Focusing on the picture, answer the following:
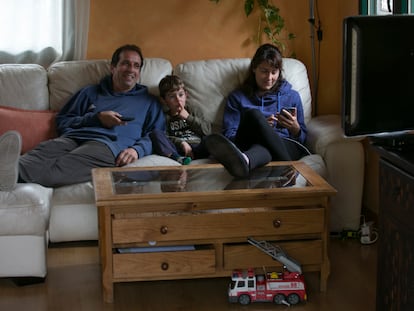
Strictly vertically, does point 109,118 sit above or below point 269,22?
below

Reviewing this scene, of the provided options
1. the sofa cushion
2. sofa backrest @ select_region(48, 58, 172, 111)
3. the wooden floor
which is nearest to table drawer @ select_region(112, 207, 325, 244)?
the wooden floor

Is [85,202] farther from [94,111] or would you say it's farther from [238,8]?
[238,8]

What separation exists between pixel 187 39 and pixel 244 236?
184 cm

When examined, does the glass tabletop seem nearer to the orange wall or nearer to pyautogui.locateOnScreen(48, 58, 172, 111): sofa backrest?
pyautogui.locateOnScreen(48, 58, 172, 111): sofa backrest

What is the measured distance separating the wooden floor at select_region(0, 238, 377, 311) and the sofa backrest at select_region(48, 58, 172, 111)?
101 cm

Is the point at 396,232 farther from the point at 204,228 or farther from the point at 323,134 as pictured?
the point at 323,134

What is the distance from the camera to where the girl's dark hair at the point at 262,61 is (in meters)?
3.90

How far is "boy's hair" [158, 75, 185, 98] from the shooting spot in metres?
3.92

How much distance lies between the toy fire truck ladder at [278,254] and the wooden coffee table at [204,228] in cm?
4

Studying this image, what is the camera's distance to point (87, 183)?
11.6 ft

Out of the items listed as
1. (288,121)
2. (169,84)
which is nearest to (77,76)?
(169,84)

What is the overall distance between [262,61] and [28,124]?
A: 4.15 ft

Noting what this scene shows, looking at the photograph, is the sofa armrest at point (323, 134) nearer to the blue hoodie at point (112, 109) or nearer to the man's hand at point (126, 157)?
the blue hoodie at point (112, 109)

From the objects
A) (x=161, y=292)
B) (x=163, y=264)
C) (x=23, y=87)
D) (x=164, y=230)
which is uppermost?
(x=23, y=87)
